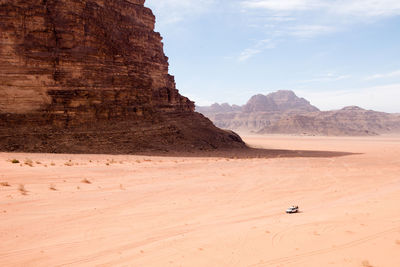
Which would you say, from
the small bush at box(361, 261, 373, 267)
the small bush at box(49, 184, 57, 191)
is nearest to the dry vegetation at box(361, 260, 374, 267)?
the small bush at box(361, 261, 373, 267)

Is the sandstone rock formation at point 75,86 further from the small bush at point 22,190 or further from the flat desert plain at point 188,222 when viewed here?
the small bush at point 22,190

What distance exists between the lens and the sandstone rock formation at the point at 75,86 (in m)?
22.7

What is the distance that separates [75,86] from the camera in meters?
24.6

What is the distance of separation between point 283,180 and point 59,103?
58.1 feet

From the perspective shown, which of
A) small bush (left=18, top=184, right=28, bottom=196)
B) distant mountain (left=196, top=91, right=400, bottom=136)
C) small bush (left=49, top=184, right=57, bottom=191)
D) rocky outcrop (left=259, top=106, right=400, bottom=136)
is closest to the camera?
small bush (left=18, top=184, right=28, bottom=196)

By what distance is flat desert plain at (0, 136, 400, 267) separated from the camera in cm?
487

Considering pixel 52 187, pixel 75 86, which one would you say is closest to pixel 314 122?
pixel 75 86

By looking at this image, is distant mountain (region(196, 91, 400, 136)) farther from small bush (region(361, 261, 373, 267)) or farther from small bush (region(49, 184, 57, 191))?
small bush (region(361, 261, 373, 267))

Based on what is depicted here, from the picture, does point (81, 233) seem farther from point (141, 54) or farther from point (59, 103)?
point (141, 54)

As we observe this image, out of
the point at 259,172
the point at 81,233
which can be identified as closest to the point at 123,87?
the point at 259,172

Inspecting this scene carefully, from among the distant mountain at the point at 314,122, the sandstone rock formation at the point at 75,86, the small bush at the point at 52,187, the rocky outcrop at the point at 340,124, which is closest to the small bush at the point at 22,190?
the small bush at the point at 52,187

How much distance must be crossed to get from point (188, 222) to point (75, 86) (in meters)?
20.6

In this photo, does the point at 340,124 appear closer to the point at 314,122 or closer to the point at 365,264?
the point at 314,122

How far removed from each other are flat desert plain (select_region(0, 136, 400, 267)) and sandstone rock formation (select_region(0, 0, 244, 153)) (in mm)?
11601
